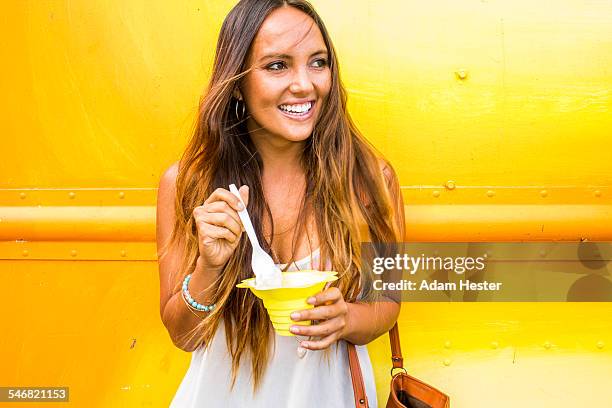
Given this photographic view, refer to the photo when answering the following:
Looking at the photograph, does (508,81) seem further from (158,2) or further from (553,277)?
(158,2)

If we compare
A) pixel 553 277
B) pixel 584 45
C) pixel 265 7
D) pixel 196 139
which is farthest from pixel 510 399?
pixel 265 7

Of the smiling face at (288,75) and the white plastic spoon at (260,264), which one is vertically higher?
the smiling face at (288,75)

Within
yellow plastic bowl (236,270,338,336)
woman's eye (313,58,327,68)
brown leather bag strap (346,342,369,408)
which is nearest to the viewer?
yellow plastic bowl (236,270,338,336)

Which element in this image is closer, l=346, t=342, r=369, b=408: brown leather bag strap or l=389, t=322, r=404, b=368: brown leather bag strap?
l=346, t=342, r=369, b=408: brown leather bag strap

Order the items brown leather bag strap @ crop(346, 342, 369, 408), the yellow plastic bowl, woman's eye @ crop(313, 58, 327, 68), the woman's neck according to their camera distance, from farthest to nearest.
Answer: the woman's neck < woman's eye @ crop(313, 58, 327, 68) < brown leather bag strap @ crop(346, 342, 369, 408) < the yellow plastic bowl

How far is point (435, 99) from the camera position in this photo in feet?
5.74

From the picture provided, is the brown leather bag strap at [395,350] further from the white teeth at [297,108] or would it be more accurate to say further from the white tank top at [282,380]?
the white teeth at [297,108]

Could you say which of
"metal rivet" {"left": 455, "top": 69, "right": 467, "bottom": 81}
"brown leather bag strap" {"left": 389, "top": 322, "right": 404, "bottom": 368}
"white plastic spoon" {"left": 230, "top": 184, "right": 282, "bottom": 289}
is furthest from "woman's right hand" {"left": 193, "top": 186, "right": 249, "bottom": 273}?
"metal rivet" {"left": 455, "top": 69, "right": 467, "bottom": 81}

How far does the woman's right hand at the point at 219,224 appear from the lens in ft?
4.37

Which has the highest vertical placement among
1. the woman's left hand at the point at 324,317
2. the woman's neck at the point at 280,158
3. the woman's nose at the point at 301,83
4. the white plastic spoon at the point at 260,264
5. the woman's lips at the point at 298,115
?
the woman's nose at the point at 301,83

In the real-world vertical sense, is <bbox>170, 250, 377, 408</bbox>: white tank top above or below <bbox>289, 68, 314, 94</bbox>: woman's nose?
below

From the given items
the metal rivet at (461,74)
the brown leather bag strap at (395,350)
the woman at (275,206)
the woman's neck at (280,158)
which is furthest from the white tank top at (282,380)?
the metal rivet at (461,74)

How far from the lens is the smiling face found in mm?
1495

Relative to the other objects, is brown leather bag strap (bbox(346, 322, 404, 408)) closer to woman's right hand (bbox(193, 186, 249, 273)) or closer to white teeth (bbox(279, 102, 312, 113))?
woman's right hand (bbox(193, 186, 249, 273))
